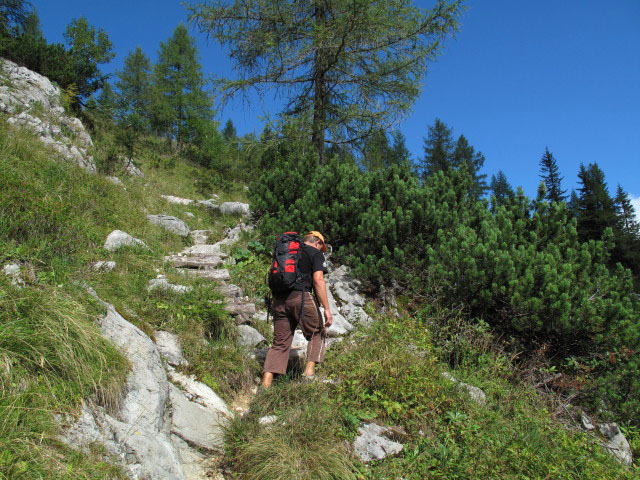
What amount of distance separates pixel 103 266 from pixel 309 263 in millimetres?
3086

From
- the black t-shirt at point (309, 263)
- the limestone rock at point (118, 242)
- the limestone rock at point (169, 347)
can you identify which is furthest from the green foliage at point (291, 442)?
the limestone rock at point (118, 242)

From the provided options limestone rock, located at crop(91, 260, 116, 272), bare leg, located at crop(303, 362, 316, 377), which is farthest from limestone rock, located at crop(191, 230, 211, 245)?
bare leg, located at crop(303, 362, 316, 377)

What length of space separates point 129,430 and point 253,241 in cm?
541

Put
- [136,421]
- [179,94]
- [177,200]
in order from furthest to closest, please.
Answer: [179,94] → [177,200] → [136,421]

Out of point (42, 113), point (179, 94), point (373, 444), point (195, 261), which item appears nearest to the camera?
point (373, 444)

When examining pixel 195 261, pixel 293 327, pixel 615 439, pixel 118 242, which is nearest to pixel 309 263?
pixel 293 327

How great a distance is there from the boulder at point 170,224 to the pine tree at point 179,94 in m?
16.0

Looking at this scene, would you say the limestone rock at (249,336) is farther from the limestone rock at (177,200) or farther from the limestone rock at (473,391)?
the limestone rock at (177,200)

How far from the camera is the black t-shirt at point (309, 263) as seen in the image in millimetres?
4625

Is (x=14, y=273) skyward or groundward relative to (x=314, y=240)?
groundward

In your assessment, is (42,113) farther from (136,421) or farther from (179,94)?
(179,94)

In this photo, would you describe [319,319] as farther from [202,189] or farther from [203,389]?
[202,189]

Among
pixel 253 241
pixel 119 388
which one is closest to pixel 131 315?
pixel 119 388

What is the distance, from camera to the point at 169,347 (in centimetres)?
441
